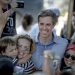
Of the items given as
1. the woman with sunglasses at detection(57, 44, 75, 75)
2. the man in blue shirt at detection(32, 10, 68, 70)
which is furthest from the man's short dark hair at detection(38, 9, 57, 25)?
the woman with sunglasses at detection(57, 44, 75, 75)

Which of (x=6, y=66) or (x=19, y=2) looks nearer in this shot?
(x=6, y=66)

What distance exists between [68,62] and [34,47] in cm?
25

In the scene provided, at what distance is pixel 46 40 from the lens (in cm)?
203

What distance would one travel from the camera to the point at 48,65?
6.63 feet

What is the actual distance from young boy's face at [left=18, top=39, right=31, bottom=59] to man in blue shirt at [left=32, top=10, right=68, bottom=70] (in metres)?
0.06

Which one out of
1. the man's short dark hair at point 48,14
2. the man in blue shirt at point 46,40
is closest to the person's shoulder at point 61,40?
the man in blue shirt at point 46,40

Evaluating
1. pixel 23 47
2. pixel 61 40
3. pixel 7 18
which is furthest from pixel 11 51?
pixel 61 40

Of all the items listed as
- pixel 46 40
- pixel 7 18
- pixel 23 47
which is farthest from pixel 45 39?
pixel 7 18

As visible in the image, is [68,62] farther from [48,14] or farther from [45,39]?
[48,14]

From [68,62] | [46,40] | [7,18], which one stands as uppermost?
[7,18]

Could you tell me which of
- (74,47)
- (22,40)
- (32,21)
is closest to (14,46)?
(22,40)

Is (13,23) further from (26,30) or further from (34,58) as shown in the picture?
(34,58)

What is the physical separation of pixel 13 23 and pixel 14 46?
0.16 meters

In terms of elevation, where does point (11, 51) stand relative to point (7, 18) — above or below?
below
